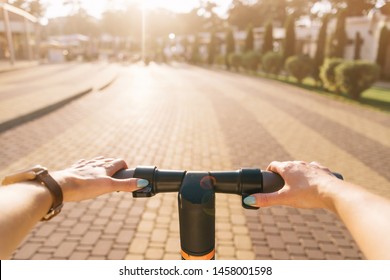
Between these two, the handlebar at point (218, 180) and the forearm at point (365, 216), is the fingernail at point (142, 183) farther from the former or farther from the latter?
the forearm at point (365, 216)

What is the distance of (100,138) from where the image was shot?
7.95 metres

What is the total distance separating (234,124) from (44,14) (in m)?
65.9

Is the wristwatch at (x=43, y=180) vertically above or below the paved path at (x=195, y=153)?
above

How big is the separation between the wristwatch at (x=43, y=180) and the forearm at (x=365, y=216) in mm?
962

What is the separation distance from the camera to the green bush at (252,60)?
2913 cm

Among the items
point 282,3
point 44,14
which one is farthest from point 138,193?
point 44,14

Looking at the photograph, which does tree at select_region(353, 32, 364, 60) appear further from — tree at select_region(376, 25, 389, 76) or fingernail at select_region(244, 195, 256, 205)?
fingernail at select_region(244, 195, 256, 205)

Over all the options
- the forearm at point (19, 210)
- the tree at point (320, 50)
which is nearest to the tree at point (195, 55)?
the tree at point (320, 50)

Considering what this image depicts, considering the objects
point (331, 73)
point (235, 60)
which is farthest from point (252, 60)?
point (331, 73)

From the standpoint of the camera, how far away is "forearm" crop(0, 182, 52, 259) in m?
0.96

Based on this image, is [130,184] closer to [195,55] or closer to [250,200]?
[250,200]

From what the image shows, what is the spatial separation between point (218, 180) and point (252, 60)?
1166 inches
